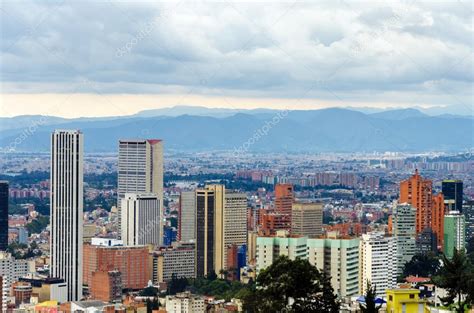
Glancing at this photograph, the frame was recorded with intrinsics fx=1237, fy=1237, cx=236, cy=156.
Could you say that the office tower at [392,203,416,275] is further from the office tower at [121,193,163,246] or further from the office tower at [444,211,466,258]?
the office tower at [121,193,163,246]

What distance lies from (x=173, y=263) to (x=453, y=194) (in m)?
11.3

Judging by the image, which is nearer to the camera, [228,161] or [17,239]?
[17,239]

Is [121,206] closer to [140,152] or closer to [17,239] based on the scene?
[17,239]

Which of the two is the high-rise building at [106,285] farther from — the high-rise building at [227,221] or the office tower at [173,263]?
the high-rise building at [227,221]

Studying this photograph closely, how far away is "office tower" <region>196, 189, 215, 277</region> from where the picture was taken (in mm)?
29547

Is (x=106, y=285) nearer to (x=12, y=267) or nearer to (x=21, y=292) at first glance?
(x=21, y=292)

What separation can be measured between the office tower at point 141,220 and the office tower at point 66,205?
497cm

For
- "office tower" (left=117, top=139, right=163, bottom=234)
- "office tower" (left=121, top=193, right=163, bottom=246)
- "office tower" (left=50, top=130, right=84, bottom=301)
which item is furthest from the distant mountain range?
"office tower" (left=50, top=130, right=84, bottom=301)

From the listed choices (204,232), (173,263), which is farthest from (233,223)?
(173,263)

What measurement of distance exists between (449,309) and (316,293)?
102 centimetres

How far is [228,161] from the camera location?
62906mm

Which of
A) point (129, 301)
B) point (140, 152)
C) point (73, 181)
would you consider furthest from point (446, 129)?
point (129, 301)

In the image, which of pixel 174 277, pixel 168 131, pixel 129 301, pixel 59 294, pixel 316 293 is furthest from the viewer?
pixel 168 131

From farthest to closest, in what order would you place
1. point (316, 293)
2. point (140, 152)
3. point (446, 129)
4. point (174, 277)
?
point (446, 129)
point (140, 152)
point (174, 277)
point (316, 293)
